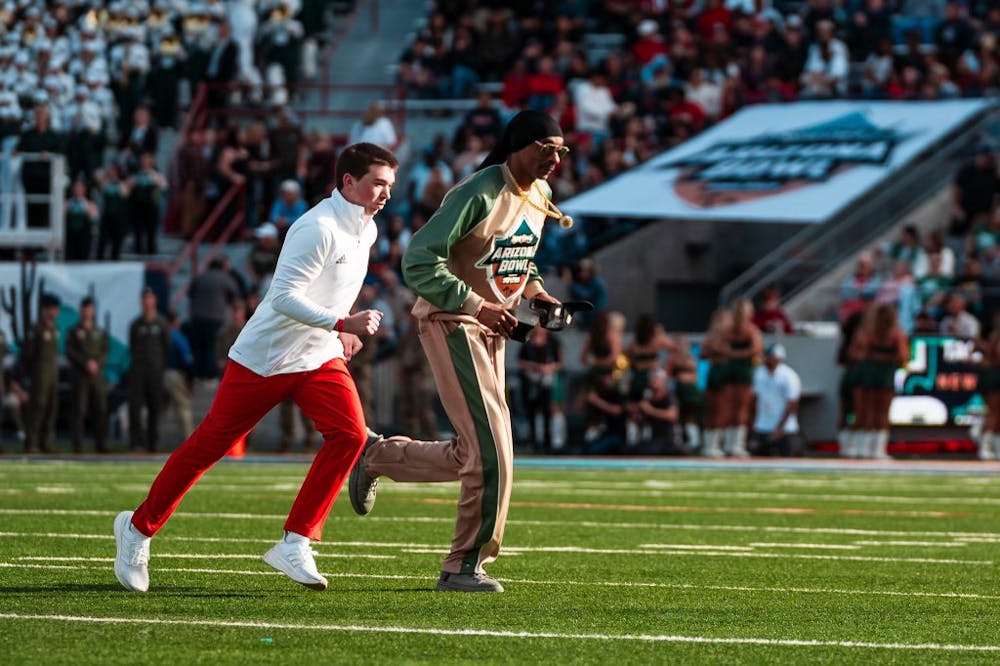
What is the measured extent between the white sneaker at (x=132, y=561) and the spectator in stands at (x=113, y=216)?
2075cm

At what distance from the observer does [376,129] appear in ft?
97.1

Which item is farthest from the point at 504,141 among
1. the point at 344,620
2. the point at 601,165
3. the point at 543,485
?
the point at 601,165

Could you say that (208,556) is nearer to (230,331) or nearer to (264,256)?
(230,331)

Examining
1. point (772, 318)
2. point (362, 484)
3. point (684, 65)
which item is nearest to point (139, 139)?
point (684, 65)

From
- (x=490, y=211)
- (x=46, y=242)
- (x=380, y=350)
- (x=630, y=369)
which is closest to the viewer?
(x=490, y=211)

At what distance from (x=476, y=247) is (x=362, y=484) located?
1.16 metres

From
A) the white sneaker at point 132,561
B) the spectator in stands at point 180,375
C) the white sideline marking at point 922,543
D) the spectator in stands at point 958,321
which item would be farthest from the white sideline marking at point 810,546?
the spectator in stands at point 180,375

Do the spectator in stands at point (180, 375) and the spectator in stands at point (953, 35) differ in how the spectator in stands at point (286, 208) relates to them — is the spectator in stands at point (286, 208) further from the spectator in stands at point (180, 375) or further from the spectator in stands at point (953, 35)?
the spectator in stands at point (953, 35)

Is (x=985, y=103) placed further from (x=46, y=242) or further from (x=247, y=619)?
(x=247, y=619)

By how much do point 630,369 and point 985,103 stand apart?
7.35 meters

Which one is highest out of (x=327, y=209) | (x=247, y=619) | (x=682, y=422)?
(x=327, y=209)

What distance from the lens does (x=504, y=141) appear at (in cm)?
917

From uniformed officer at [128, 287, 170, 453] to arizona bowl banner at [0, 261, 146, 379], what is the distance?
4.24ft

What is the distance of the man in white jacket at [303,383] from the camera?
8.98 meters
